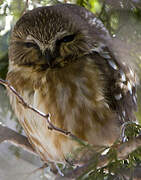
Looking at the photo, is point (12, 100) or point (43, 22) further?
point (12, 100)

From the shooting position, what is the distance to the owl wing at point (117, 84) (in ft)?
11.6

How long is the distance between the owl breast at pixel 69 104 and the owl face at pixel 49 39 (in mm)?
111

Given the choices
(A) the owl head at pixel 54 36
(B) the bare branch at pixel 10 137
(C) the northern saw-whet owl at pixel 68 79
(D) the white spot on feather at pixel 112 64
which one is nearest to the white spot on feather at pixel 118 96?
(C) the northern saw-whet owl at pixel 68 79

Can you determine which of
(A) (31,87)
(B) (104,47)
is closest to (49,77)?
(A) (31,87)

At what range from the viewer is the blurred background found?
11.5ft

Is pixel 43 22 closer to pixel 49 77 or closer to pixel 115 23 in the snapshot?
pixel 49 77

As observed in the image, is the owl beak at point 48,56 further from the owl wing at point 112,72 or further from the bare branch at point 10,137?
the bare branch at point 10,137

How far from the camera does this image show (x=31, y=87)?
350cm

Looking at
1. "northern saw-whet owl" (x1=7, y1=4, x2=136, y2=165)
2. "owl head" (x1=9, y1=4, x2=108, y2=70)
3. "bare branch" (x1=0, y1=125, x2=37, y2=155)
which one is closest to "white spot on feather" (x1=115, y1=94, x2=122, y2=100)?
"northern saw-whet owl" (x1=7, y1=4, x2=136, y2=165)

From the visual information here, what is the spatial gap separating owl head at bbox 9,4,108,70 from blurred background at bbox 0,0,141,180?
0.57ft

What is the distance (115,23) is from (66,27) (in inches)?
22.9

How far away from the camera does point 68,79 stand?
345cm

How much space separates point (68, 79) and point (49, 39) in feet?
1.26

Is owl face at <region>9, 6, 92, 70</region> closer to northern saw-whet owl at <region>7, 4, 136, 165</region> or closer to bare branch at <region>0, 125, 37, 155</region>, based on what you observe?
northern saw-whet owl at <region>7, 4, 136, 165</region>
